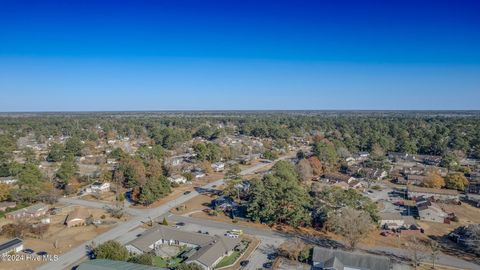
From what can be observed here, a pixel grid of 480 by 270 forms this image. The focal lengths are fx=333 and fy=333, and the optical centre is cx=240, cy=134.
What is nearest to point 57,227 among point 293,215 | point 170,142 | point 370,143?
point 293,215

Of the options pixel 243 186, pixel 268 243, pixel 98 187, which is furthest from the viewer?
pixel 98 187

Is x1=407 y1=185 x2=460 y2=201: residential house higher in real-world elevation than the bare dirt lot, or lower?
higher

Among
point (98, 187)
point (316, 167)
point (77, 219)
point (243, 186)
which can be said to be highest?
point (316, 167)

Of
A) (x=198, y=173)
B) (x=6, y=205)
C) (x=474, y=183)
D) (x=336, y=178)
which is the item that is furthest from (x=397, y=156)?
(x=6, y=205)

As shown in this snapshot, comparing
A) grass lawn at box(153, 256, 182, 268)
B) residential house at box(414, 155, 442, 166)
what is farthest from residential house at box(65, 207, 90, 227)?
residential house at box(414, 155, 442, 166)

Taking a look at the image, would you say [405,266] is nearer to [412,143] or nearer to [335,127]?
[412,143]

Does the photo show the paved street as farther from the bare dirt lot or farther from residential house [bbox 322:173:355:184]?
residential house [bbox 322:173:355:184]

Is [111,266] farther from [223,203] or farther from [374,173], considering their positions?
[374,173]
